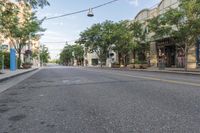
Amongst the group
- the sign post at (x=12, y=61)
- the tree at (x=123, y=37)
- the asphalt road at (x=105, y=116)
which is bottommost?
the asphalt road at (x=105, y=116)

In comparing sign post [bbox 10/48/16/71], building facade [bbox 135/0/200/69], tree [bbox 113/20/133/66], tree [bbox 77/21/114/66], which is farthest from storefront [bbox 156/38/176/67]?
sign post [bbox 10/48/16/71]

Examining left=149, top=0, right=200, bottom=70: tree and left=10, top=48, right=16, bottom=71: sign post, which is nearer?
left=149, top=0, right=200, bottom=70: tree

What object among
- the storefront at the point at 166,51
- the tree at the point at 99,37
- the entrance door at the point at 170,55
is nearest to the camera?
the storefront at the point at 166,51

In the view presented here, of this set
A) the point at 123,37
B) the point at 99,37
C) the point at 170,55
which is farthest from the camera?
the point at 99,37

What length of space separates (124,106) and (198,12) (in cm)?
2419

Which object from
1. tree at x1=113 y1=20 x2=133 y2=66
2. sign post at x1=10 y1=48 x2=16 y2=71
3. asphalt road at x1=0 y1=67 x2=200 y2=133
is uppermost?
tree at x1=113 y1=20 x2=133 y2=66

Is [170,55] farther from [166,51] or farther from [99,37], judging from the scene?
[99,37]

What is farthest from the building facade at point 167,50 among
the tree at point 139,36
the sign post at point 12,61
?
the sign post at point 12,61

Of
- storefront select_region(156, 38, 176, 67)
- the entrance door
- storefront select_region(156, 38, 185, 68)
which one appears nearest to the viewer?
storefront select_region(156, 38, 185, 68)

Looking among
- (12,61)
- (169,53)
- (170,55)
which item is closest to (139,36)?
(169,53)

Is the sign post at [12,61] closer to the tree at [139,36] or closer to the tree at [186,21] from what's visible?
the tree at [186,21]

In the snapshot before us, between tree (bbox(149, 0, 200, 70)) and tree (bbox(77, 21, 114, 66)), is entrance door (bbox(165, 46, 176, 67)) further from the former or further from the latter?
tree (bbox(149, 0, 200, 70))

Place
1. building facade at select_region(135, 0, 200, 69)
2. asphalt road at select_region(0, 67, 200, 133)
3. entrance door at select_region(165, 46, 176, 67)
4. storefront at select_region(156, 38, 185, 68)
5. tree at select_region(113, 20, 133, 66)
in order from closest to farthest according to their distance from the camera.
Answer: asphalt road at select_region(0, 67, 200, 133), building facade at select_region(135, 0, 200, 69), storefront at select_region(156, 38, 185, 68), entrance door at select_region(165, 46, 176, 67), tree at select_region(113, 20, 133, 66)

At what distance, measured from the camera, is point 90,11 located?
89.9ft
